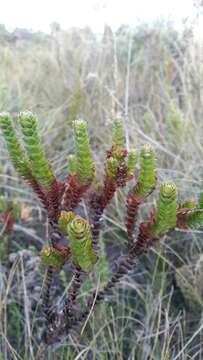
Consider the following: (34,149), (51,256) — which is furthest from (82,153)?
(51,256)

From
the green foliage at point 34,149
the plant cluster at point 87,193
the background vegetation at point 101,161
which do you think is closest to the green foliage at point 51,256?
the plant cluster at point 87,193

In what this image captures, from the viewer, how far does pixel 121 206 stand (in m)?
1.72

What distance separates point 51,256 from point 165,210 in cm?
23

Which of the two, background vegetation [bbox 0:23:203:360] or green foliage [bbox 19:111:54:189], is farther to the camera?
background vegetation [bbox 0:23:203:360]

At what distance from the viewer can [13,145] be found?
0.80 m

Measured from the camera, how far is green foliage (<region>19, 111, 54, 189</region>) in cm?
70

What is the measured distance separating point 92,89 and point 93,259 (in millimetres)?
1955

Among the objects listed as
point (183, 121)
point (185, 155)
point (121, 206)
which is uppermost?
point (183, 121)

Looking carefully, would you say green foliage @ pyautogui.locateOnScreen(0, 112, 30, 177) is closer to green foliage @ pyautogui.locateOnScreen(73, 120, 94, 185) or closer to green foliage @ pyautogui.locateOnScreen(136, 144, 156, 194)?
green foliage @ pyautogui.locateOnScreen(73, 120, 94, 185)

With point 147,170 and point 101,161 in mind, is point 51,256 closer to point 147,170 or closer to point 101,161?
point 147,170

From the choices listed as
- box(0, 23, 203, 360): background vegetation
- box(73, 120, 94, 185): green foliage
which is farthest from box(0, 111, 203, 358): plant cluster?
box(0, 23, 203, 360): background vegetation

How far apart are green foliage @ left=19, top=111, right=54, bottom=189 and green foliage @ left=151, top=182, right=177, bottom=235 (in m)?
0.20

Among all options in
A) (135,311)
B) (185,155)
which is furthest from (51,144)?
(135,311)

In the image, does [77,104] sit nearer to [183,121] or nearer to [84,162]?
[183,121]
